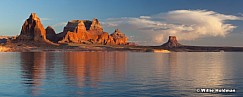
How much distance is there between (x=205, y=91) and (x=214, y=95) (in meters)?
2.98

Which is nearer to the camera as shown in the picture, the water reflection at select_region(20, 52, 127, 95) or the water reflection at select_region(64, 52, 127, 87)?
the water reflection at select_region(20, 52, 127, 95)

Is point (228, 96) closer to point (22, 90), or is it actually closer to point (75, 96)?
point (75, 96)

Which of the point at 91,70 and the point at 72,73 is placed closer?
the point at 72,73

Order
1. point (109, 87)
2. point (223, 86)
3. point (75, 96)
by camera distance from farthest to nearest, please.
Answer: point (223, 86) < point (109, 87) < point (75, 96)

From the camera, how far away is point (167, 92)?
37938 mm

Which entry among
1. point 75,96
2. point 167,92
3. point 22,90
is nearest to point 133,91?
point 167,92

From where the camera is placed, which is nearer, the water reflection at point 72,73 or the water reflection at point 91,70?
the water reflection at point 72,73

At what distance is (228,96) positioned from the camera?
3506 cm

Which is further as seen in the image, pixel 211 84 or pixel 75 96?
pixel 211 84

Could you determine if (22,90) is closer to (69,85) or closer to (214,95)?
(69,85)

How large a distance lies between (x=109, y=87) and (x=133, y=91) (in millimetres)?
3977

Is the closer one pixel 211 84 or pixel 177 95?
pixel 177 95

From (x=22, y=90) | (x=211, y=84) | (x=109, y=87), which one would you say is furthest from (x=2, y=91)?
(x=211, y=84)

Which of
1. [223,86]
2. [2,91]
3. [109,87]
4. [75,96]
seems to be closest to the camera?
[75,96]
